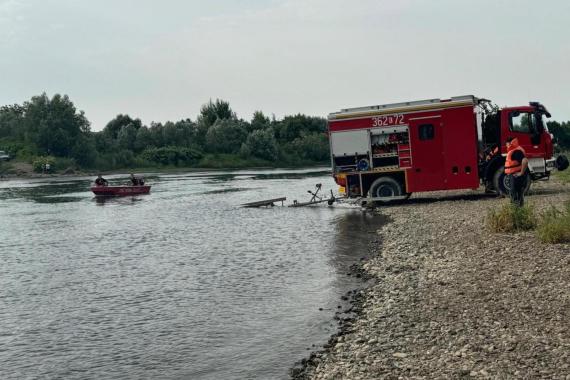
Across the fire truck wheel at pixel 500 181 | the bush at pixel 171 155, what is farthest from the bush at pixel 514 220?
the bush at pixel 171 155

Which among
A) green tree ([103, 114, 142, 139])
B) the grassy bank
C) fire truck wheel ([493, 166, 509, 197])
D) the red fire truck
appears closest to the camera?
the red fire truck

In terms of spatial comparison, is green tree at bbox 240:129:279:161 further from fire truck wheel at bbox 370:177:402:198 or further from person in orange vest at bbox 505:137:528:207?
person in orange vest at bbox 505:137:528:207

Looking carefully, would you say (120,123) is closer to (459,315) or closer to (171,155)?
(171,155)

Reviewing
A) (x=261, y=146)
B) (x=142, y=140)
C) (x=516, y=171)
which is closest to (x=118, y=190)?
(x=516, y=171)

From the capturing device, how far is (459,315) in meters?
9.47

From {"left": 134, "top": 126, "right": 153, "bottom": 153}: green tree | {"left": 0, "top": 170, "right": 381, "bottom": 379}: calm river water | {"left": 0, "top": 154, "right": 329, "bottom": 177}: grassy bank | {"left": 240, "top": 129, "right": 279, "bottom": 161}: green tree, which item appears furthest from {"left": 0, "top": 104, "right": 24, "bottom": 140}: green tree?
{"left": 0, "top": 170, "right": 381, "bottom": 379}: calm river water

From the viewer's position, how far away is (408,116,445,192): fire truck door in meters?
25.2

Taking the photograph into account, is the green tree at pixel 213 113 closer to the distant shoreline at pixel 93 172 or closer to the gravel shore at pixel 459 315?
the distant shoreline at pixel 93 172

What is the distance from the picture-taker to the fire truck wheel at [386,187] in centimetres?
2634

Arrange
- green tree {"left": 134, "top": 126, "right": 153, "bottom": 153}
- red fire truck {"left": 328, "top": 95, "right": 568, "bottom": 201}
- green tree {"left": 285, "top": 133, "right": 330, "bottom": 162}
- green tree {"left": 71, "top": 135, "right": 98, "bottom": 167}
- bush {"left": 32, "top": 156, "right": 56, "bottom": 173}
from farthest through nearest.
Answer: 1. green tree {"left": 285, "top": 133, "right": 330, "bottom": 162}
2. green tree {"left": 134, "top": 126, "right": 153, "bottom": 153}
3. green tree {"left": 71, "top": 135, "right": 98, "bottom": 167}
4. bush {"left": 32, "top": 156, "right": 56, "bottom": 173}
5. red fire truck {"left": 328, "top": 95, "right": 568, "bottom": 201}

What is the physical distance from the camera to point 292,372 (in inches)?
339

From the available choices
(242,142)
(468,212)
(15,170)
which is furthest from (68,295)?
(242,142)

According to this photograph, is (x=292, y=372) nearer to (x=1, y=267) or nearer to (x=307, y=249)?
(x=307, y=249)

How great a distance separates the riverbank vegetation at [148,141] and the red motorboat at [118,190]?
52.6 m
